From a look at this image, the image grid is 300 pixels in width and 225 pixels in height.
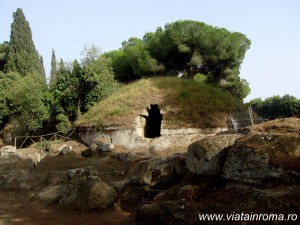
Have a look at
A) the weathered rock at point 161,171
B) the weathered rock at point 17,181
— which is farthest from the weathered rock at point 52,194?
the weathered rock at point 17,181

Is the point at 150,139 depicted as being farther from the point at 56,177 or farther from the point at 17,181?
the point at 17,181

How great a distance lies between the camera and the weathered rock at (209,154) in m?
7.23

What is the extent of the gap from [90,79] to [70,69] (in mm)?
3460

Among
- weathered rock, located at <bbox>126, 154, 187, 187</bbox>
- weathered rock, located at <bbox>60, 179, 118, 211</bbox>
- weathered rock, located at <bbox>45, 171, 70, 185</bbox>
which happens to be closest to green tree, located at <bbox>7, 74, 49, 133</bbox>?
weathered rock, located at <bbox>45, 171, 70, 185</bbox>

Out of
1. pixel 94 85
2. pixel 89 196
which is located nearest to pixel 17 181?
pixel 89 196

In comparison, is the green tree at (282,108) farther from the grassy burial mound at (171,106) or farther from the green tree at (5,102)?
the green tree at (5,102)

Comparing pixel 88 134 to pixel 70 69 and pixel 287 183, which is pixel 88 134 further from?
pixel 287 183

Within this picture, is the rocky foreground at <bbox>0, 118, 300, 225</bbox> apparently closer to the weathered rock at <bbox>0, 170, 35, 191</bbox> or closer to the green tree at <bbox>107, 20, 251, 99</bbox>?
the weathered rock at <bbox>0, 170, 35, 191</bbox>

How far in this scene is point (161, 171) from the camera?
1044 cm

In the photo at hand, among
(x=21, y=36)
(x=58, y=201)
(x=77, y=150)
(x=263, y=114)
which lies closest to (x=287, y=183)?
(x=58, y=201)

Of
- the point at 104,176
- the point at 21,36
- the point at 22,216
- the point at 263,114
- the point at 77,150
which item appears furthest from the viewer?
the point at 21,36

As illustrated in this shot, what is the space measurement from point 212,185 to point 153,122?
18.3 meters

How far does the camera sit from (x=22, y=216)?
9398 millimetres

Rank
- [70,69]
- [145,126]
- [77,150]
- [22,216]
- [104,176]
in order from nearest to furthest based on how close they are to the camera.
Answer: [22,216]
[104,176]
[77,150]
[145,126]
[70,69]
